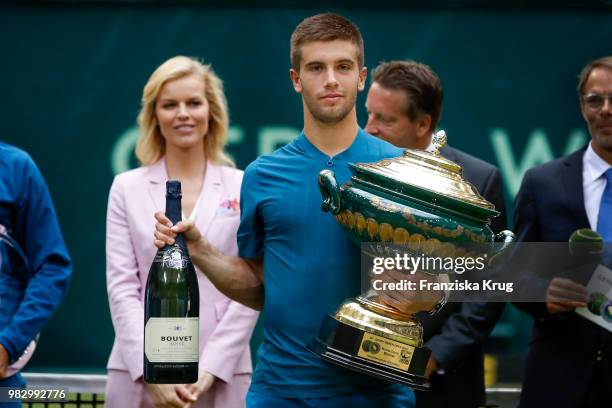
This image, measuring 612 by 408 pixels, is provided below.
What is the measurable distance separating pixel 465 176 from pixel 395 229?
1.49 m

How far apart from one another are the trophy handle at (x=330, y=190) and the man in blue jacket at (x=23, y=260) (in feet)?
4.54

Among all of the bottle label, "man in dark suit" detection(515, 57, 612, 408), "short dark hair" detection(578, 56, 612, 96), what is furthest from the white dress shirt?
the bottle label

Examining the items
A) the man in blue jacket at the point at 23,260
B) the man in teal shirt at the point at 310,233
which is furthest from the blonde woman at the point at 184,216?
the man in teal shirt at the point at 310,233

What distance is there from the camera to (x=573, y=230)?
4.06m

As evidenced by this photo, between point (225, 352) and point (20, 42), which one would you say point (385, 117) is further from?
point (20, 42)

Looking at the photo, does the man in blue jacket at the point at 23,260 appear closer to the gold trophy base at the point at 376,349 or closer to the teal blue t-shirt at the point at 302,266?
the teal blue t-shirt at the point at 302,266

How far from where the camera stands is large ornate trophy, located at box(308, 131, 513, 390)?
274cm

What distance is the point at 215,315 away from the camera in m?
4.10

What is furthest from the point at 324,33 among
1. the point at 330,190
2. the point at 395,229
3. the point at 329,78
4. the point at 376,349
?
the point at 376,349

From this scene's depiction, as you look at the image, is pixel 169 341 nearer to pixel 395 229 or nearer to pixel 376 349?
pixel 376 349

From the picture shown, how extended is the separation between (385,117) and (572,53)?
5.64 feet

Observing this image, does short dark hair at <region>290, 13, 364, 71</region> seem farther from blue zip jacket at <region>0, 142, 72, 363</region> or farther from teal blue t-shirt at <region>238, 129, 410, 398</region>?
blue zip jacket at <region>0, 142, 72, 363</region>

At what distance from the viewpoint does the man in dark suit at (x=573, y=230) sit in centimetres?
399

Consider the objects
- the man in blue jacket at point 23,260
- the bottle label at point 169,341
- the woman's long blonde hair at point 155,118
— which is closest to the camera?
the bottle label at point 169,341
